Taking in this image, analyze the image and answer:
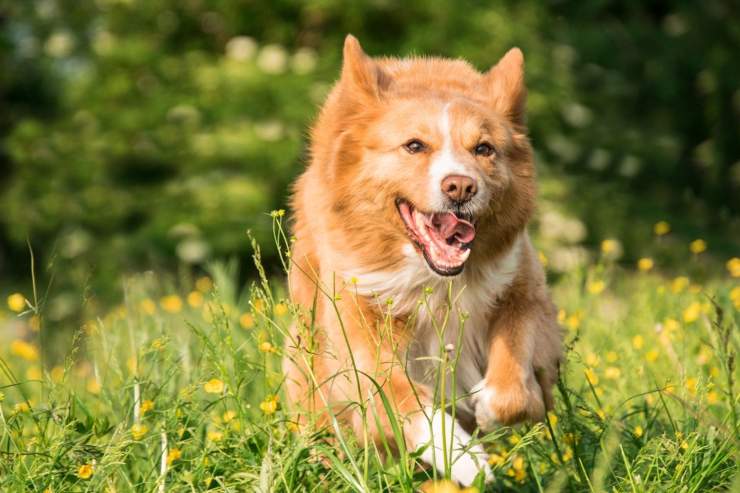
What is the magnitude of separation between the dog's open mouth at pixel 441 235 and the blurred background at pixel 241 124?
333 inches

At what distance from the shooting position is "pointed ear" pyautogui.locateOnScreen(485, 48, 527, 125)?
4.01m

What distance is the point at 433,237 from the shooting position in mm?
3805

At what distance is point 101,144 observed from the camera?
1441 centimetres

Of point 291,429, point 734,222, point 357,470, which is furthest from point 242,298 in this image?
point 734,222

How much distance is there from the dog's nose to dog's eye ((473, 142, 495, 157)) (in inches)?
9.0

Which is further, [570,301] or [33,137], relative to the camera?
[33,137]

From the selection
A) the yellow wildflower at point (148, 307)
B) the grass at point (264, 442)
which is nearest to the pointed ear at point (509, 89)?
the grass at point (264, 442)

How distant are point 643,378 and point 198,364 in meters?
2.00

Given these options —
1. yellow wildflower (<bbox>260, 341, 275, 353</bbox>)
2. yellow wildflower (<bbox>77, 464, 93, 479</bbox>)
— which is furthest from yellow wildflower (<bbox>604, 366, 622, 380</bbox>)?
yellow wildflower (<bbox>77, 464, 93, 479</bbox>)

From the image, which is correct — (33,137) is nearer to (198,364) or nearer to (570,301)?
(570,301)

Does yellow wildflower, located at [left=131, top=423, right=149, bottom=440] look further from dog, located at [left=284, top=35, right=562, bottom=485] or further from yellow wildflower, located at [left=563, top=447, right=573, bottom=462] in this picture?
yellow wildflower, located at [left=563, top=447, right=573, bottom=462]

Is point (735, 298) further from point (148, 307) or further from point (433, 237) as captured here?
point (148, 307)

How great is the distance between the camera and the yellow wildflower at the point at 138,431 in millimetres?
3189

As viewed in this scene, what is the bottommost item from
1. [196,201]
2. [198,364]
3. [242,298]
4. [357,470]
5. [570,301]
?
[196,201]
